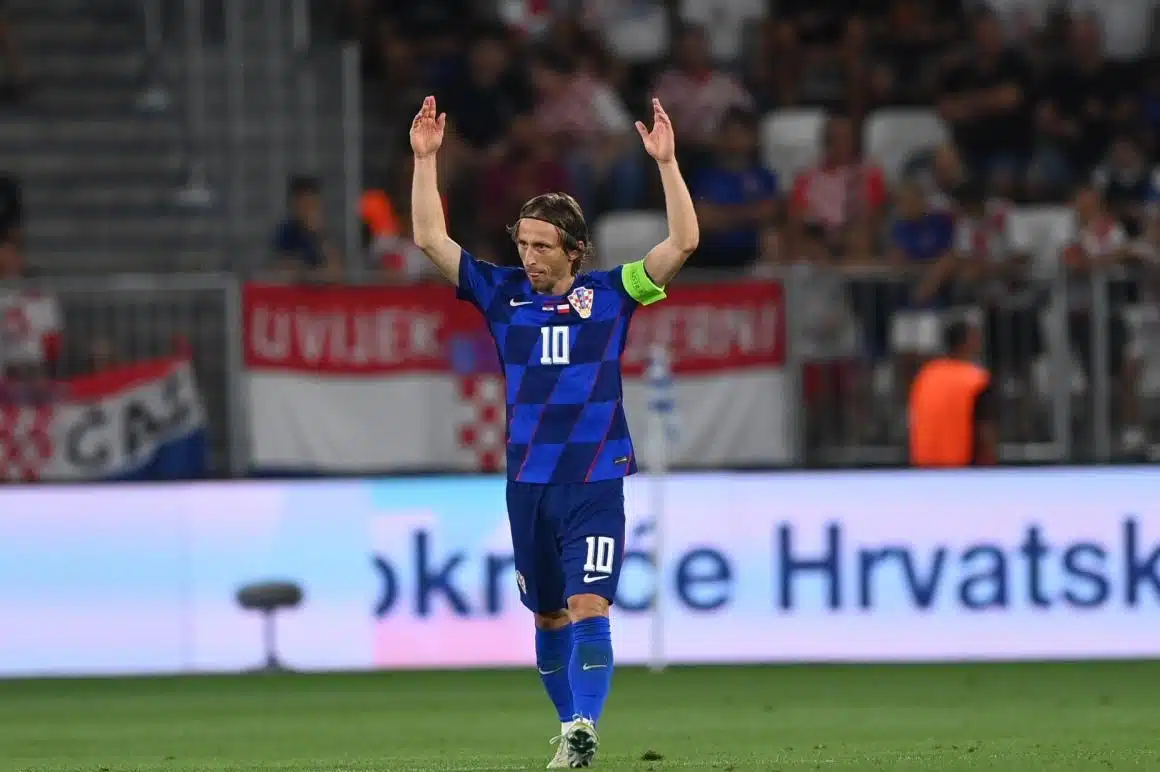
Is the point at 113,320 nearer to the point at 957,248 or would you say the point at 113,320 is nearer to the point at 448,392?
the point at 448,392

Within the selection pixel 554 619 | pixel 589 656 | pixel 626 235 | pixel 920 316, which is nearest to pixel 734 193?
pixel 626 235

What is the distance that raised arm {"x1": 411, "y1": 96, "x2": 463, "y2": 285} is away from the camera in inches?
357

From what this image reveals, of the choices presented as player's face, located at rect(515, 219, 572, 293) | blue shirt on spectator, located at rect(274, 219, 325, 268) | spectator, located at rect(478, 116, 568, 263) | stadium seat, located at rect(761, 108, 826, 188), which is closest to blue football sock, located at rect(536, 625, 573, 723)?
player's face, located at rect(515, 219, 572, 293)

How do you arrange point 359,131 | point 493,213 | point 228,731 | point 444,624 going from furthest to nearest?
point 359,131 → point 493,213 → point 444,624 → point 228,731

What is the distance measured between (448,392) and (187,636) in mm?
3234

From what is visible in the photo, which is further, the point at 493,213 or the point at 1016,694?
the point at 493,213

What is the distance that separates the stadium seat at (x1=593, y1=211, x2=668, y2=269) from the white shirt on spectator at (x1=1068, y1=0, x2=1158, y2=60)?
16.3 feet

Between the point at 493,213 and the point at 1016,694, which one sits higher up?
the point at 493,213

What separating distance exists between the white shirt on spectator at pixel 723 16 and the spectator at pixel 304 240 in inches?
170

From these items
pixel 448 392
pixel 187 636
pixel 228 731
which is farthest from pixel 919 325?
pixel 228 731

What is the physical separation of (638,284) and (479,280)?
606 mm

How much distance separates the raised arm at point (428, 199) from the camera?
908 cm

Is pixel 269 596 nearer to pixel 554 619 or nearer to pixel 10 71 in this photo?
pixel 554 619

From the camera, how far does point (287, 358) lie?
1758 centimetres
